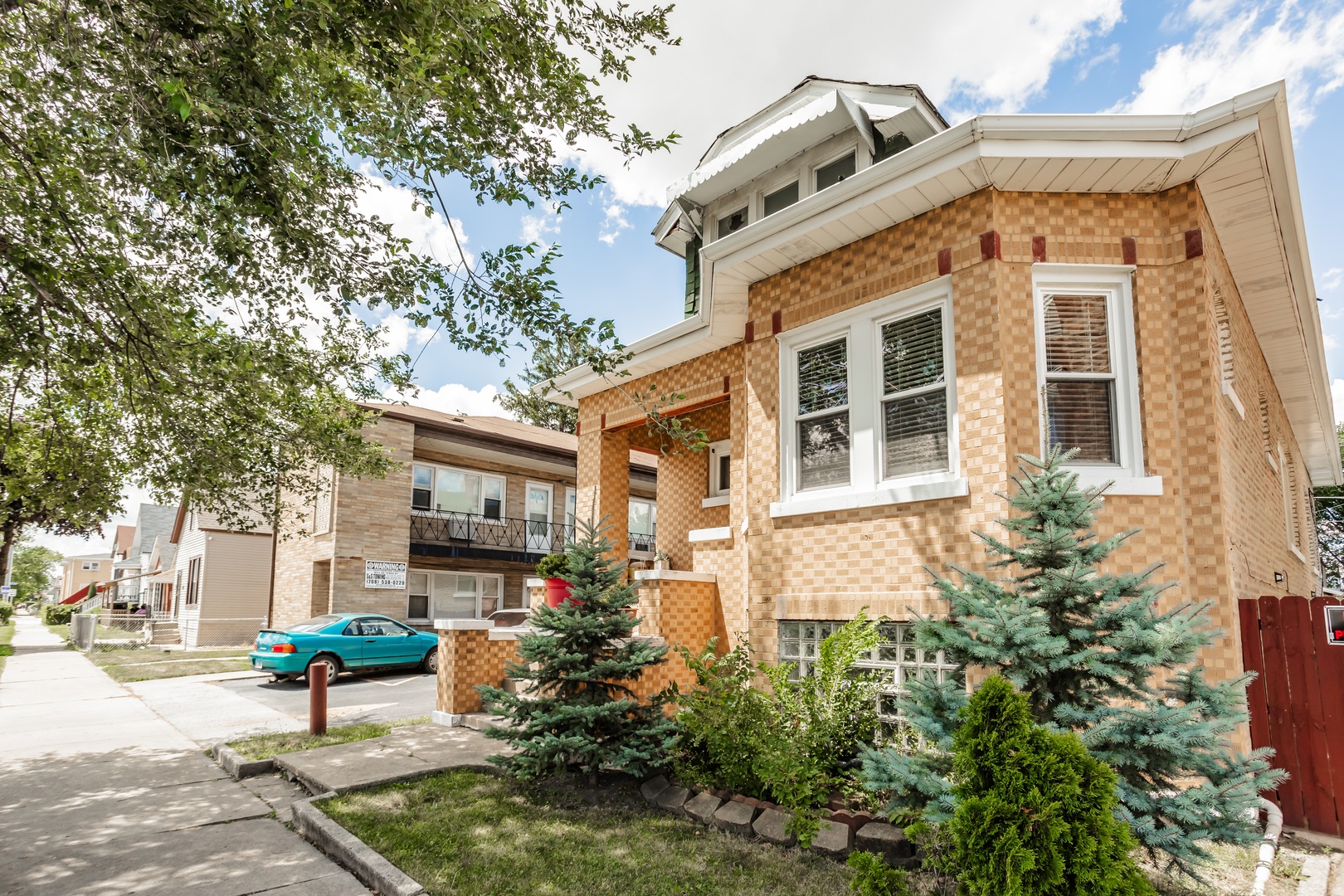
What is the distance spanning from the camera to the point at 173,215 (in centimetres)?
709

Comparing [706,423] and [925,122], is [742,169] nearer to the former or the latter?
[925,122]

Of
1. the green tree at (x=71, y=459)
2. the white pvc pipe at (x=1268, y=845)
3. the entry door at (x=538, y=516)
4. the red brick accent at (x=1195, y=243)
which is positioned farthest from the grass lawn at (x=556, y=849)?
the entry door at (x=538, y=516)

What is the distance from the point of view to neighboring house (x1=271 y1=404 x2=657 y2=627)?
20094mm

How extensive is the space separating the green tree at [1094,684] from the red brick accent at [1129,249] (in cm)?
237

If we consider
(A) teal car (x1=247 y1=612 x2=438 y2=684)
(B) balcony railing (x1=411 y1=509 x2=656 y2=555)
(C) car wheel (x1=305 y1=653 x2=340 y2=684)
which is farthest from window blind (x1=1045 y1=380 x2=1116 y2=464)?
(B) balcony railing (x1=411 y1=509 x2=656 y2=555)

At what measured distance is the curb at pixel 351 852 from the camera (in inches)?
178

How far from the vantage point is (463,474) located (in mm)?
23656

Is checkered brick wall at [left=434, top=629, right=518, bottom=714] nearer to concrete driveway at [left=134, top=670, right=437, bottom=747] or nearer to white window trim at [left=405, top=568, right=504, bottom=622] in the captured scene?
concrete driveway at [left=134, top=670, right=437, bottom=747]

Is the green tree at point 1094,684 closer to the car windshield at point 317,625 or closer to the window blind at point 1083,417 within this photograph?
the window blind at point 1083,417

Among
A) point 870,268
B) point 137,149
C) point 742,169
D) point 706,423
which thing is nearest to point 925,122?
point 742,169

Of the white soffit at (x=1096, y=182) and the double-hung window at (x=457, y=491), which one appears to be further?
the double-hung window at (x=457, y=491)

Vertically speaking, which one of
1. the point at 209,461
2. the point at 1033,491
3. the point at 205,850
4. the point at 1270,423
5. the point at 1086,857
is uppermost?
the point at 1270,423

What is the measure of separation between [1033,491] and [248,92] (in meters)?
6.20

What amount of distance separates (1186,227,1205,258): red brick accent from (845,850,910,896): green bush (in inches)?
198
